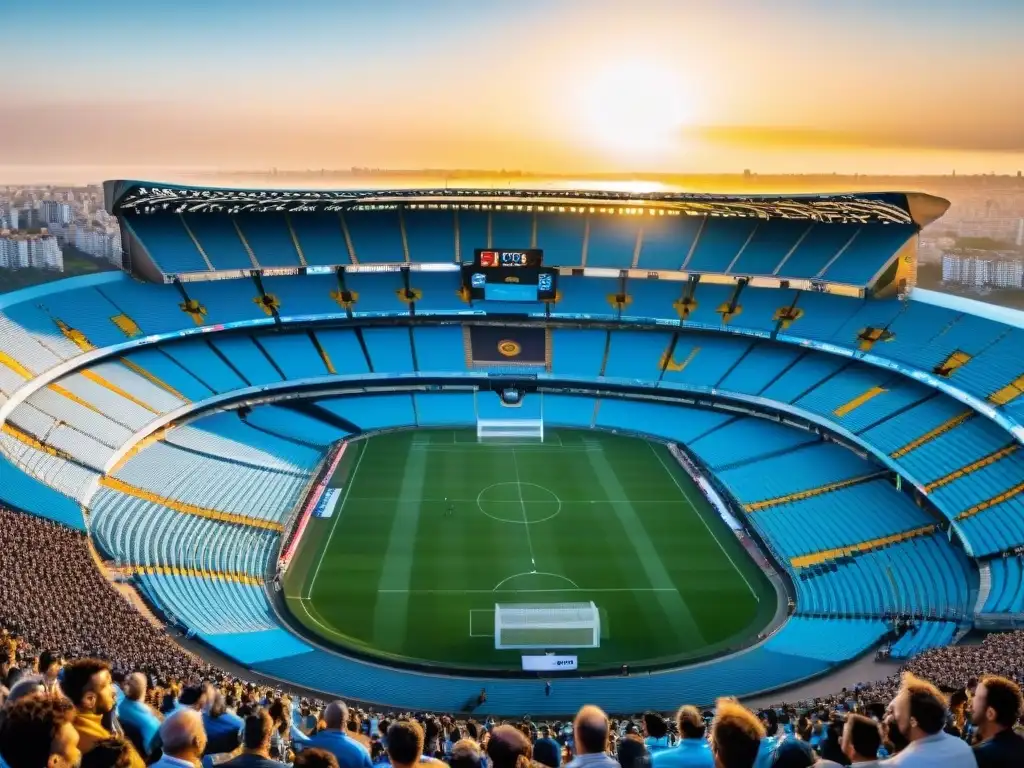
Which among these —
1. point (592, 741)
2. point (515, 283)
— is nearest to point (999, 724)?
point (592, 741)

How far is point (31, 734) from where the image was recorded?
195 inches

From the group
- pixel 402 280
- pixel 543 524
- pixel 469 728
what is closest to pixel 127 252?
pixel 402 280

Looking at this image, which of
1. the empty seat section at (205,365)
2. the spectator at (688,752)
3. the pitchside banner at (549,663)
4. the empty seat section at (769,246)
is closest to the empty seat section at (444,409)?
the empty seat section at (205,365)

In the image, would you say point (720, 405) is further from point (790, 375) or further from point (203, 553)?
point (203, 553)

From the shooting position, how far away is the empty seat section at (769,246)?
154 feet

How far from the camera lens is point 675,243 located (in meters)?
49.6

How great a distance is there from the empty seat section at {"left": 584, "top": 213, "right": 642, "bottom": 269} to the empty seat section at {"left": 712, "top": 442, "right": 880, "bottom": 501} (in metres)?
12.4

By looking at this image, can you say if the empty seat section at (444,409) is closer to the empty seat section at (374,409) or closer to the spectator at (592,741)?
the empty seat section at (374,409)

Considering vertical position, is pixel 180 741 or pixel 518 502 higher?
pixel 518 502

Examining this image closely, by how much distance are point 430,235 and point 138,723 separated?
43929 millimetres

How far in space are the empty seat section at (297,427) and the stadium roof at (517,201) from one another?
33.2 ft

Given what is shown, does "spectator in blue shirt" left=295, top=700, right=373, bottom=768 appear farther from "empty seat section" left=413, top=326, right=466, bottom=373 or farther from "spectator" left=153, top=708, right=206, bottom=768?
"empty seat section" left=413, top=326, right=466, bottom=373

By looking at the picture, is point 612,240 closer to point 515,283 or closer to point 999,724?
point 515,283

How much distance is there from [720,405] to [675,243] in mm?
10645
